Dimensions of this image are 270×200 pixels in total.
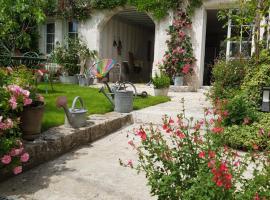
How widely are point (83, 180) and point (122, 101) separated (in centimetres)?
253

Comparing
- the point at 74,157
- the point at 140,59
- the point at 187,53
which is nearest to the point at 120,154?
the point at 74,157

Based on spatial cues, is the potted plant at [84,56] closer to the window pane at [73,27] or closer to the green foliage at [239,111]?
the window pane at [73,27]

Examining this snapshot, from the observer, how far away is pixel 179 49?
9461 millimetres

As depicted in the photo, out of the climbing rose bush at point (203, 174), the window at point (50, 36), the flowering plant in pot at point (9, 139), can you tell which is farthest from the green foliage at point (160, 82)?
the window at point (50, 36)

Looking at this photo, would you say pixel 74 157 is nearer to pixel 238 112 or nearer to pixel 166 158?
pixel 166 158

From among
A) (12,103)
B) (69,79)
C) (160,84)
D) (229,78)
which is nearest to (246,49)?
(160,84)

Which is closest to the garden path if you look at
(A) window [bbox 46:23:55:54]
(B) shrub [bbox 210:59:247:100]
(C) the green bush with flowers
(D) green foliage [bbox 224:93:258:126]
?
(C) the green bush with flowers

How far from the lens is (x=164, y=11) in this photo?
9805 mm

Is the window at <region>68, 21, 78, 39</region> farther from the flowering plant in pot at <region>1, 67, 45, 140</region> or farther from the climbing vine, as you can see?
the flowering plant in pot at <region>1, 67, 45, 140</region>

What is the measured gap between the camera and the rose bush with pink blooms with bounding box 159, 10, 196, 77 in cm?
948

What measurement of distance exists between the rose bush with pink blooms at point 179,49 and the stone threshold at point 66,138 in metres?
4.68

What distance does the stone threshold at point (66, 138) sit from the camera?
3197 millimetres

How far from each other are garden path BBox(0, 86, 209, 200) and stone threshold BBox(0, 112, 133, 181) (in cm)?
7

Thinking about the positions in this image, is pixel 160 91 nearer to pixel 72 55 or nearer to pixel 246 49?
pixel 246 49
